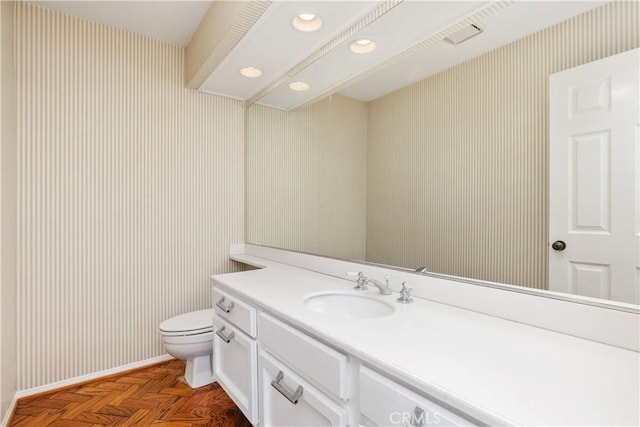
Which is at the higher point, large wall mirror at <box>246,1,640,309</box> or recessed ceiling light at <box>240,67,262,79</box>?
recessed ceiling light at <box>240,67,262,79</box>

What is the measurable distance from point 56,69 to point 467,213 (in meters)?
2.55

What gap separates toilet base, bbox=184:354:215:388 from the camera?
6.81 ft

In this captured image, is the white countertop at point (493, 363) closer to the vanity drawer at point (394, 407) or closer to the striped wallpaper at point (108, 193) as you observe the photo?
the vanity drawer at point (394, 407)

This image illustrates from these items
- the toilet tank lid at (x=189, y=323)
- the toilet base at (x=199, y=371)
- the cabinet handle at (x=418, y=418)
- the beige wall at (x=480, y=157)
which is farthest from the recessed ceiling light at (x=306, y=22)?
the toilet base at (x=199, y=371)

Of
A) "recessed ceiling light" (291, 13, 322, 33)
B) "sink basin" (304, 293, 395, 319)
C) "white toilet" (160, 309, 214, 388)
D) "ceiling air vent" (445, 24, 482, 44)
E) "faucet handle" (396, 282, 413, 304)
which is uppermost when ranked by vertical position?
"recessed ceiling light" (291, 13, 322, 33)

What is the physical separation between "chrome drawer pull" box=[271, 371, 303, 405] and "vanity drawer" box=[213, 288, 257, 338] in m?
0.24

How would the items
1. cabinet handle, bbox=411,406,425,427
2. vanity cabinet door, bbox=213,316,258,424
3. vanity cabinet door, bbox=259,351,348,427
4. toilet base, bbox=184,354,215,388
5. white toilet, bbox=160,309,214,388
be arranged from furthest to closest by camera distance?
toilet base, bbox=184,354,215,388 → white toilet, bbox=160,309,214,388 → vanity cabinet door, bbox=213,316,258,424 → vanity cabinet door, bbox=259,351,348,427 → cabinet handle, bbox=411,406,425,427

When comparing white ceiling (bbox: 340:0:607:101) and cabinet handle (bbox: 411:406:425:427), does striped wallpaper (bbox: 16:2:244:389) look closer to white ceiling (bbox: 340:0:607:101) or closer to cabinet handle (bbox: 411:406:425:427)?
white ceiling (bbox: 340:0:607:101)

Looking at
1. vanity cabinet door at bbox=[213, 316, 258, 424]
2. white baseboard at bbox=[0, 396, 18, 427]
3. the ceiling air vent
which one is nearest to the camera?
the ceiling air vent

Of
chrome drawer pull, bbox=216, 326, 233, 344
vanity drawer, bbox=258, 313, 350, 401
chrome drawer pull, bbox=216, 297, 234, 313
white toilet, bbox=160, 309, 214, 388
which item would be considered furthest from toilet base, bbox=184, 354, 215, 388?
vanity drawer, bbox=258, 313, 350, 401

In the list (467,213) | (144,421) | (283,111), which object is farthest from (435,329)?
(283,111)

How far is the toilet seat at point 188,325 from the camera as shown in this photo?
6.42 feet

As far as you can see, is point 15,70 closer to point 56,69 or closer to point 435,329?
point 56,69

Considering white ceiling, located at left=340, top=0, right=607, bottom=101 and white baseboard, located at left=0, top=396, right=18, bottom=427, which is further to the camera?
white baseboard, located at left=0, top=396, right=18, bottom=427
